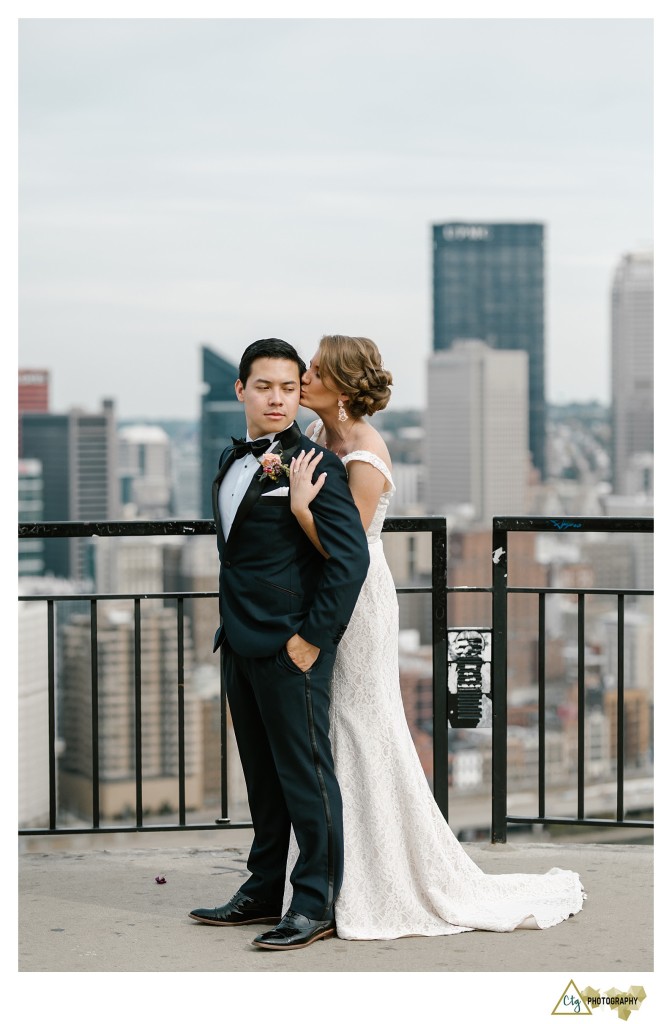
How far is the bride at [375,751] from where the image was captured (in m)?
3.05

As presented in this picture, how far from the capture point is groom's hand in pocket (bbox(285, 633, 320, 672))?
293cm

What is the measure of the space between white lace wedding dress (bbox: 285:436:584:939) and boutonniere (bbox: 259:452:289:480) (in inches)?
7.7

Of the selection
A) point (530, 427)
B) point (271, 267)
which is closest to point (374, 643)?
point (271, 267)

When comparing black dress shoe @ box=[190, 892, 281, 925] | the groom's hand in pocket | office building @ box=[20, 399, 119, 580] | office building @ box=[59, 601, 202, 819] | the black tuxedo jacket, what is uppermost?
office building @ box=[20, 399, 119, 580]

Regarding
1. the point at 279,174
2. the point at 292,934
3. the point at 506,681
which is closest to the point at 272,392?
the point at 292,934

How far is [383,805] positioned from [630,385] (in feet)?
386

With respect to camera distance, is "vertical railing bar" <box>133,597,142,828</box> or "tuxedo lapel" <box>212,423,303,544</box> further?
"vertical railing bar" <box>133,597,142,828</box>

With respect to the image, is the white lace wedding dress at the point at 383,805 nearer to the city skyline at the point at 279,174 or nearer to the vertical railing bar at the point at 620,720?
the vertical railing bar at the point at 620,720

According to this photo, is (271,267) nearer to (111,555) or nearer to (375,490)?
(111,555)

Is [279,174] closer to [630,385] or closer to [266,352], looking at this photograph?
[630,385]

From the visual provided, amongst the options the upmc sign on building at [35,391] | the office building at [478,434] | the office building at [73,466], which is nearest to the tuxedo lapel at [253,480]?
the upmc sign on building at [35,391]

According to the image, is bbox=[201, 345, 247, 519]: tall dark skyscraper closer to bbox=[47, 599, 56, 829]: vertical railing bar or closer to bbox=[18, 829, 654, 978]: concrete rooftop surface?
bbox=[47, 599, 56, 829]: vertical railing bar

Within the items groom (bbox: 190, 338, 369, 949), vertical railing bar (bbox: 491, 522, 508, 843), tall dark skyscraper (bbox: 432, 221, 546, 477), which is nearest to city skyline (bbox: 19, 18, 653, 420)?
tall dark skyscraper (bbox: 432, 221, 546, 477)

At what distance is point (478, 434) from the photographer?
121 m
